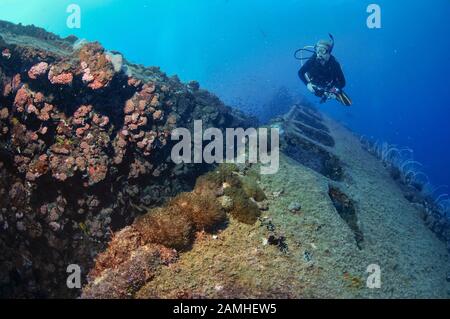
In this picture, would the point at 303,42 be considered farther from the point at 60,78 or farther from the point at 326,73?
the point at 60,78

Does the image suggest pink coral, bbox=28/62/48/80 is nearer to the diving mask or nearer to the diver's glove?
the diver's glove

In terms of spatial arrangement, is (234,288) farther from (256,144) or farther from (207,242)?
(256,144)

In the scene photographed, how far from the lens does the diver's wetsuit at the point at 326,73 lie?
11062 millimetres

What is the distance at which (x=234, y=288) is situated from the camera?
4.79 metres

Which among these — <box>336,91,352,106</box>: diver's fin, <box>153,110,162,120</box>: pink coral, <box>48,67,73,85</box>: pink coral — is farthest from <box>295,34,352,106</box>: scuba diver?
<box>48,67,73,85</box>: pink coral

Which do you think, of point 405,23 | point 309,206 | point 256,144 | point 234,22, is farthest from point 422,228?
point 234,22

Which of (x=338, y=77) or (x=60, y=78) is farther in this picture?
(x=338, y=77)

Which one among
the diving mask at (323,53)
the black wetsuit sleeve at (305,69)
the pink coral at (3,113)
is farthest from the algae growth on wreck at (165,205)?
the diving mask at (323,53)

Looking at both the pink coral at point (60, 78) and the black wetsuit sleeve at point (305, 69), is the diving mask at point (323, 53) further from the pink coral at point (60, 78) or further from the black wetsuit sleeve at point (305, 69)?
the pink coral at point (60, 78)

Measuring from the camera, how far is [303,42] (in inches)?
4124

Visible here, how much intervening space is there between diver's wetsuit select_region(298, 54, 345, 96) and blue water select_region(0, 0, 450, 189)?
2302 inches

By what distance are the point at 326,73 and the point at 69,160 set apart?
8.67 metres

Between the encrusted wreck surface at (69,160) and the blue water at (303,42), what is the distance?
64.1m

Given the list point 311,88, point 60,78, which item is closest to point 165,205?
point 60,78
